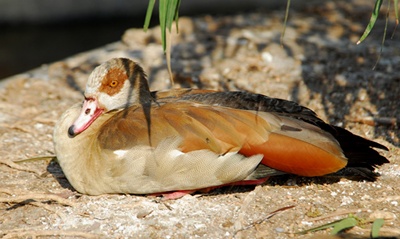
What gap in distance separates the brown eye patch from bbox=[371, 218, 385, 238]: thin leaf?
1.83 metres

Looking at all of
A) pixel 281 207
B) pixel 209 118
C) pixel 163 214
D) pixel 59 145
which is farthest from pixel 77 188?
pixel 281 207

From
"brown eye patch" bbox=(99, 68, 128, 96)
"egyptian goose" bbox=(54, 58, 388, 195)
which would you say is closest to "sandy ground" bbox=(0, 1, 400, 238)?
"egyptian goose" bbox=(54, 58, 388, 195)

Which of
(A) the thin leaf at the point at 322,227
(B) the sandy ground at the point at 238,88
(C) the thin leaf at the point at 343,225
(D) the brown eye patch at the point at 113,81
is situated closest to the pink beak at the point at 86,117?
(D) the brown eye patch at the point at 113,81

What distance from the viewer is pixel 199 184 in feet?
13.8

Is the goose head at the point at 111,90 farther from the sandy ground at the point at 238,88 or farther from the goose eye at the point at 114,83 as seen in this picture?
the sandy ground at the point at 238,88

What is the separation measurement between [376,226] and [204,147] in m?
1.04

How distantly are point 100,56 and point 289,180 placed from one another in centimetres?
327

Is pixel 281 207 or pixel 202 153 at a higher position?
pixel 202 153

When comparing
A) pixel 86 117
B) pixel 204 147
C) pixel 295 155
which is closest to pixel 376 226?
pixel 295 155

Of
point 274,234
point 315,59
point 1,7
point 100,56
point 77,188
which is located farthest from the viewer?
point 1,7

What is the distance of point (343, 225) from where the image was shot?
12.3 feet

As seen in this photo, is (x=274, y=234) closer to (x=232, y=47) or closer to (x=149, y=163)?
(x=149, y=163)

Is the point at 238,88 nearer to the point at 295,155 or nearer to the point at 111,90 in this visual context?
the point at 111,90

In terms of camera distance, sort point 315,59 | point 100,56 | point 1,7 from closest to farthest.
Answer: point 315,59
point 100,56
point 1,7
